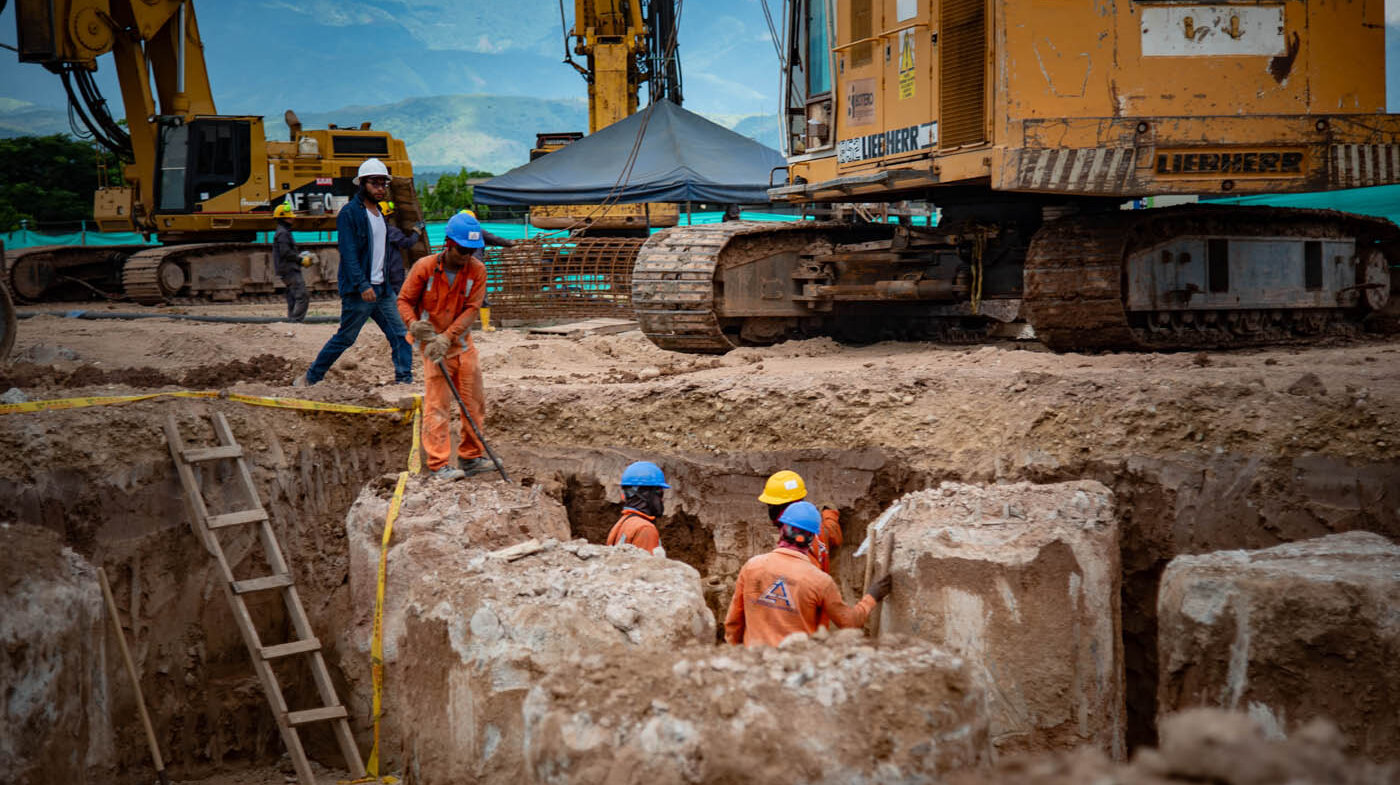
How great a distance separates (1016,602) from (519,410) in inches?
168

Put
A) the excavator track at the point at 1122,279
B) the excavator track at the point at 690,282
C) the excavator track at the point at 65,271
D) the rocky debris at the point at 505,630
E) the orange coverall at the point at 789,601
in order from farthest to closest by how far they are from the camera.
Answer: the excavator track at the point at 65,271, the excavator track at the point at 690,282, the excavator track at the point at 1122,279, the orange coverall at the point at 789,601, the rocky debris at the point at 505,630

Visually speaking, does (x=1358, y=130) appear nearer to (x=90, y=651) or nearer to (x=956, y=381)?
(x=956, y=381)

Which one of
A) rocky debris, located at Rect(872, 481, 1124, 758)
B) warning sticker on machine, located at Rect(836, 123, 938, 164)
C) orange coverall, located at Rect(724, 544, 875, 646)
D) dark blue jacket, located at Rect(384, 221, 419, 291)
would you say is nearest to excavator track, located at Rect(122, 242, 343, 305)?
dark blue jacket, located at Rect(384, 221, 419, 291)

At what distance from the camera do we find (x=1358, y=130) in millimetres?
8078

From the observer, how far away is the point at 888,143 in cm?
927

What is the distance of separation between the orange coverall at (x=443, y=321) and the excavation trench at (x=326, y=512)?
0.43m

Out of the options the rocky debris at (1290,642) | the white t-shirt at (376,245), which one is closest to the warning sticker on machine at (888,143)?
the white t-shirt at (376,245)

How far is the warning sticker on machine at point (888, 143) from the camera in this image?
8.84 m

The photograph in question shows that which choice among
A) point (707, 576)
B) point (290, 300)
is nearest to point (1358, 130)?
point (707, 576)

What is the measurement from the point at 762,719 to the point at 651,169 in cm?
1570

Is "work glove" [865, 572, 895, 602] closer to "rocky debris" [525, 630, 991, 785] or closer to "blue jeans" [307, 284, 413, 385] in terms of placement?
"rocky debris" [525, 630, 991, 785]

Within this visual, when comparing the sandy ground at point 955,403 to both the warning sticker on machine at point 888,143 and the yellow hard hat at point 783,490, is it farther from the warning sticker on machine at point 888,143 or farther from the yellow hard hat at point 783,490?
the warning sticker on machine at point 888,143

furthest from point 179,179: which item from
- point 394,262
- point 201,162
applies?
point 394,262

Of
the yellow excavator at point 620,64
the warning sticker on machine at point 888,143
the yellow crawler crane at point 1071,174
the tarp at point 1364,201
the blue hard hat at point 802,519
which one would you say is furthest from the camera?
the yellow excavator at point 620,64
